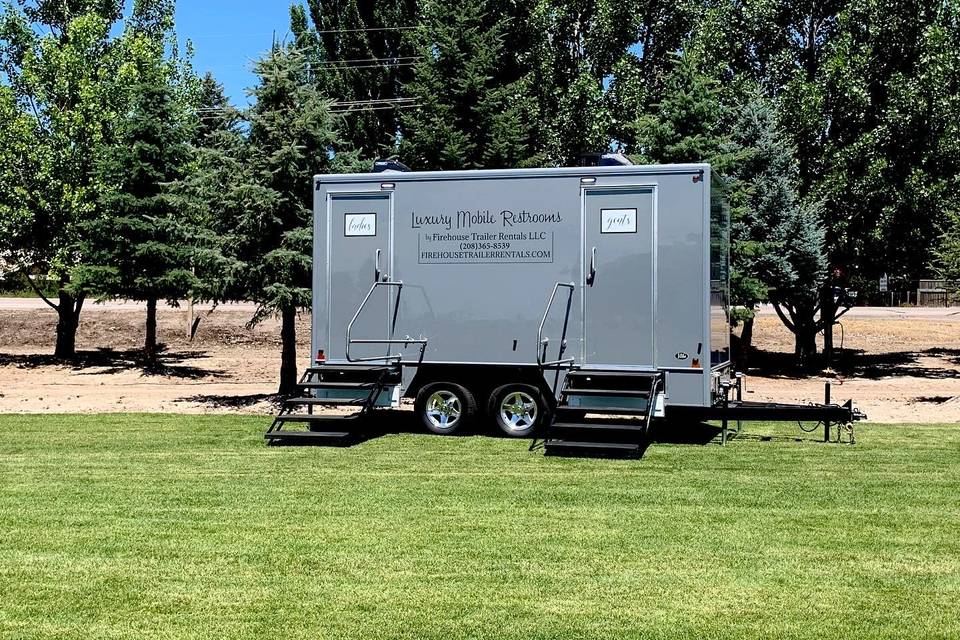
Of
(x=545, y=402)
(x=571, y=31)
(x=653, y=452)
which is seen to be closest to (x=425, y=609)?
(x=653, y=452)

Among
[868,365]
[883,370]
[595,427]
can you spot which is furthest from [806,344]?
[595,427]

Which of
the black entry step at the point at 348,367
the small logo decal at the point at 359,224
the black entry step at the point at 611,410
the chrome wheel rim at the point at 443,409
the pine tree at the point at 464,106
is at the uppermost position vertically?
the pine tree at the point at 464,106

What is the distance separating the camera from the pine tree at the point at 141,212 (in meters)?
28.8

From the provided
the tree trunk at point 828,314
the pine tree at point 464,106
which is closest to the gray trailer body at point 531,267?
the tree trunk at point 828,314

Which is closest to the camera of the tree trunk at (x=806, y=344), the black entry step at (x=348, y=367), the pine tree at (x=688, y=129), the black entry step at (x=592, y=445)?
the black entry step at (x=592, y=445)

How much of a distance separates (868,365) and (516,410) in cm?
1997

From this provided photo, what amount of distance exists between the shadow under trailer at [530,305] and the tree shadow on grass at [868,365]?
1506 cm

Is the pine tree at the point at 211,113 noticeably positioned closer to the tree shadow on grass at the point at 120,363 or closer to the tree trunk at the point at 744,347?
the tree shadow on grass at the point at 120,363

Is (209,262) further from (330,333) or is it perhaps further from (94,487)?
(94,487)

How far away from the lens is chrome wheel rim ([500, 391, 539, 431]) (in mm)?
14742

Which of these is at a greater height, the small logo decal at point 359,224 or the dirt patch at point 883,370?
the small logo decal at point 359,224

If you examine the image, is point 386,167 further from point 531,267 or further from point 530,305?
point 530,305

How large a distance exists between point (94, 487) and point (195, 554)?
129 inches

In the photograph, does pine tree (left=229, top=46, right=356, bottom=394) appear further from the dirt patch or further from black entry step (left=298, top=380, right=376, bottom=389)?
the dirt patch
